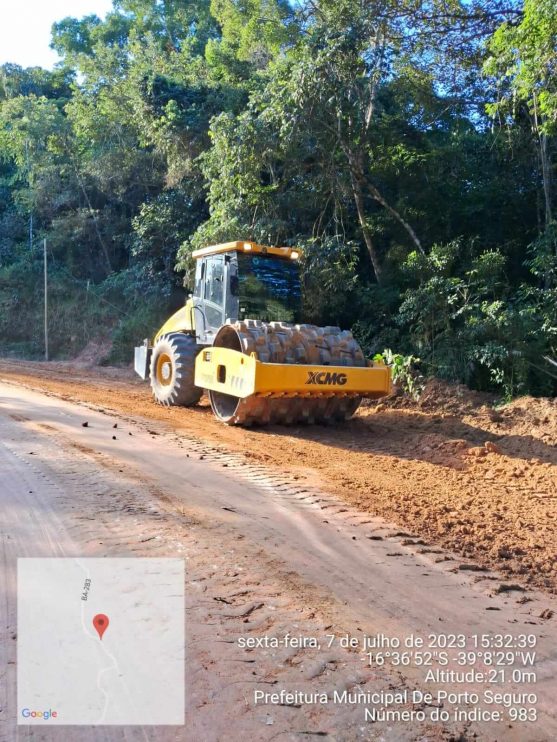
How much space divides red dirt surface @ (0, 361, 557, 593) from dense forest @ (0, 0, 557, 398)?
161 cm

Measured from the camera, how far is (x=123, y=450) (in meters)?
6.69

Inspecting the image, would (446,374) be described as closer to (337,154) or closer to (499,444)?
(499,444)

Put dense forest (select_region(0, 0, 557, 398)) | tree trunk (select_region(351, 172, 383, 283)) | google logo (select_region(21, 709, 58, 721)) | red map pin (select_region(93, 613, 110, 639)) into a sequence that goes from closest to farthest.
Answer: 1. google logo (select_region(21, 709, 58, 721))
2. red map pin (select_region(93, 613, 110, 639))
3. dense forest (select_region(0, 0, 557, 398))
4. tree trunk (select_region(351, 172, 383, 283))

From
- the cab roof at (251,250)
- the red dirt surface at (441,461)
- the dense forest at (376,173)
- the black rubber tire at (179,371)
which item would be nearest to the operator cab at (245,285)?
the cab roof at (251,250)

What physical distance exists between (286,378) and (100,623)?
536 centimetres

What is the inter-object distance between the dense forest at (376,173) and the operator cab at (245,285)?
3.47 m

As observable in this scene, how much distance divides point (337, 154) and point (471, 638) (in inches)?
537

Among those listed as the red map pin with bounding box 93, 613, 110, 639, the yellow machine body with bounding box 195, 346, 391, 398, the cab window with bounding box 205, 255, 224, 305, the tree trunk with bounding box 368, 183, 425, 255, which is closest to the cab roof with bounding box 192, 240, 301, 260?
the cab window with bounding box 205, 255, 224, 305

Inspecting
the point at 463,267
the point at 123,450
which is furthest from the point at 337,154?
the point at 123,450

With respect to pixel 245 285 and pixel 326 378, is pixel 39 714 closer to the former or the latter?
pixel 326 378

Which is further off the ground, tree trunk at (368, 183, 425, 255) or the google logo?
tree trunk at (368, 183, 425, 255)

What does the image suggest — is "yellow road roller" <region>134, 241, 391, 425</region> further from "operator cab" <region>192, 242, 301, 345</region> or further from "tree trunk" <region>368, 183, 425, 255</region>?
"tree trunk" <region>368, 183, 425, 255</region>

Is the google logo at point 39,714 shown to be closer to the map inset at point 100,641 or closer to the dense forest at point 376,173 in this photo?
the map inset at point 100,641

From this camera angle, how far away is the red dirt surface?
4480mm
